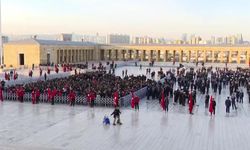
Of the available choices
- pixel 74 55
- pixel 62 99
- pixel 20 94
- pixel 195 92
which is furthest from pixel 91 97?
pixel 74 55

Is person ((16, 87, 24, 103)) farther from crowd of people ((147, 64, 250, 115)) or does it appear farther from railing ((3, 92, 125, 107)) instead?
crowd of people ((147, 64, 250, 115))

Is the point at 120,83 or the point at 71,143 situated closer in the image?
the point at 71,143

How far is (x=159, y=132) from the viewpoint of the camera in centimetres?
1588

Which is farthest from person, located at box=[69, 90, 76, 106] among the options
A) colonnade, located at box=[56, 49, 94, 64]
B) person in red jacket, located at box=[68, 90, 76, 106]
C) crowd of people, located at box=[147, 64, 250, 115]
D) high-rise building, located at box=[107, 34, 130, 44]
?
high-rise building, located at box=[107, 34, 130, 44]

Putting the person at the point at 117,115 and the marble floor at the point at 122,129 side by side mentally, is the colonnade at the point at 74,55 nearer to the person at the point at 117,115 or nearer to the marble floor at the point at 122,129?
the marble floor at the point at 122,129

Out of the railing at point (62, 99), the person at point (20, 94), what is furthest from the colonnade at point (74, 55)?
the person at point (20, 94)

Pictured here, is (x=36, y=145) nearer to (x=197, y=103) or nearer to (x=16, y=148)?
(x=16, y=148)

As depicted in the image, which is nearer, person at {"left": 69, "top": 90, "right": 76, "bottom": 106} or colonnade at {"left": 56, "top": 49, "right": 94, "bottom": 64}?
person at {"left": 69, "top": 90, "right": 76, "bottom": 106}

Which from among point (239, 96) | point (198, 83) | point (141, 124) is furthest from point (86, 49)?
point (141, 124)

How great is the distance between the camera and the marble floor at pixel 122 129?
45.5ft

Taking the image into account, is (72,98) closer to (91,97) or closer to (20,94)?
(91,97)

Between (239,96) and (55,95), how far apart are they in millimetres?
12183

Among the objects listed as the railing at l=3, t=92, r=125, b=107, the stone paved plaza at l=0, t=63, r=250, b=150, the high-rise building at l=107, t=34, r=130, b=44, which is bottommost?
the stone paved plaza at l=0, t=63, r=250, b=150

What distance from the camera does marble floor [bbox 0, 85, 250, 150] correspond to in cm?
1388
